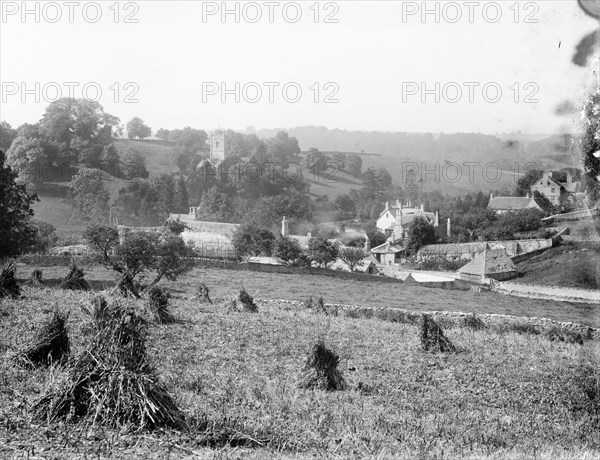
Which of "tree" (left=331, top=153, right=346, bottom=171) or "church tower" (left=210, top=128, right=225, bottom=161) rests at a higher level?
"church tower" (left=210, top=128, right=225, bottom=161)

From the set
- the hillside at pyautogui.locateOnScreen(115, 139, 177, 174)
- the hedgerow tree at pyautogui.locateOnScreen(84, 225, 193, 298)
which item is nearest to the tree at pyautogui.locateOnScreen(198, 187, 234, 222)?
the hillside at pyautogui.locateOnScreen(115, 139, 177, 174)

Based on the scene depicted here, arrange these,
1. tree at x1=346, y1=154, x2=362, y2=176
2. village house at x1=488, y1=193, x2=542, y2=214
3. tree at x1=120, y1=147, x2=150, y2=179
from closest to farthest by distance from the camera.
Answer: village house at x1=488, y1=193, x2=542, y2=214, tree at x1=120, y1=147, x2=150, y2=179, tree at x1=346, y1=154, x2=362, y2=176

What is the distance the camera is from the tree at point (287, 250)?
57406 mm

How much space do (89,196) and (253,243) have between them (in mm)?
20689

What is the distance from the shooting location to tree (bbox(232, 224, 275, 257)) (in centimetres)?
6122

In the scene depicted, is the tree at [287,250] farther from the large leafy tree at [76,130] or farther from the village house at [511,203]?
the large leafy tree at [76,130]

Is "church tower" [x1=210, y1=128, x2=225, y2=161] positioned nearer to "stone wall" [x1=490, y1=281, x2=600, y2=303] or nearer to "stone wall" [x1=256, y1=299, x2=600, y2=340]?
"stone wall" [x1=490, y1=281, x2=600, y2=303]

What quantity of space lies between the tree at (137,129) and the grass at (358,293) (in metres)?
87.6

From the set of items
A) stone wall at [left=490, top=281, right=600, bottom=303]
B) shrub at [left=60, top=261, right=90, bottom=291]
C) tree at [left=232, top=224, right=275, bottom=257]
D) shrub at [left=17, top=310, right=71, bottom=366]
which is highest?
shrub at [left=17, top=310, right=71, bottom=366]

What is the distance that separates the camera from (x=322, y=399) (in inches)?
352

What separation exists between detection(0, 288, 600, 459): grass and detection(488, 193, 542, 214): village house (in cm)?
5491

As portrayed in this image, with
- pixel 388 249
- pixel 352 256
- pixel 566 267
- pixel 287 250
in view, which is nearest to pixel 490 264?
pixel 566 267

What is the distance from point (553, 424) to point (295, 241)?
5271 cm

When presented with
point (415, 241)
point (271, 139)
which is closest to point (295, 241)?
point (415, 241)
